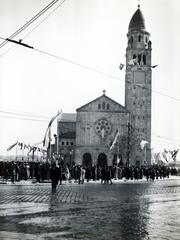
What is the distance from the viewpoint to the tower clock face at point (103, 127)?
67.8 meters

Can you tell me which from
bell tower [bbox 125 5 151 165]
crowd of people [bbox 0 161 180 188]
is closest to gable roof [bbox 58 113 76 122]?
bell tower [bbox 125 5 151 165]

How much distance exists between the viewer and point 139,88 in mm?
69062

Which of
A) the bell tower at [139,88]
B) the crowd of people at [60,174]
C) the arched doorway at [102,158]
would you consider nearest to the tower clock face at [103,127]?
the arched doorway at [102,158]

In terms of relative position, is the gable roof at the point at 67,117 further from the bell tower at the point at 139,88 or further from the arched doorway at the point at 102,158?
the bell tower at the point at 139,88

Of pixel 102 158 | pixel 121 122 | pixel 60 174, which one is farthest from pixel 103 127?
pixel 60 174

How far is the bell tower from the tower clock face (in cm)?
375

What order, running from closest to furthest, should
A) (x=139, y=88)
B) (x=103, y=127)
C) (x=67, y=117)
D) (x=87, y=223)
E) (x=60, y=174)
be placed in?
(x=87, y=223), (x=60, y=174), (x=103, y=127), (x=139, y=88), (x=67, y=117)

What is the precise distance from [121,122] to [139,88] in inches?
248

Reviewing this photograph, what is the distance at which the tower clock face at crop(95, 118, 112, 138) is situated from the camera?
67750mm

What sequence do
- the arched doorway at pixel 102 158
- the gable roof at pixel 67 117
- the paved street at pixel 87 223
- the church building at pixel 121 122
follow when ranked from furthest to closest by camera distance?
the gable roof at pixel 67 117 → the arched doorway at pixel 102 158 → the church building at pixel 121 122 → the paved street at pixel 87 223

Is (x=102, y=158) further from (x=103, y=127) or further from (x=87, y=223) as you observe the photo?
(x=87, y=223)

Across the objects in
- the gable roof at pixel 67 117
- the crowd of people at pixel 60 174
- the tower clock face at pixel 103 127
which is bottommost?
the crowd of people at pixel 60 174

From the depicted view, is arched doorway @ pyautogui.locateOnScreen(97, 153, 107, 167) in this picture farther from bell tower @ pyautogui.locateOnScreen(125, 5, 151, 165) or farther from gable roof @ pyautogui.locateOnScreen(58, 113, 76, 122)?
gable roof @ pyautogui.locateOnScreen(58, 113, 76, 122)

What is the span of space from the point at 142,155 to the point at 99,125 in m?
8.12
